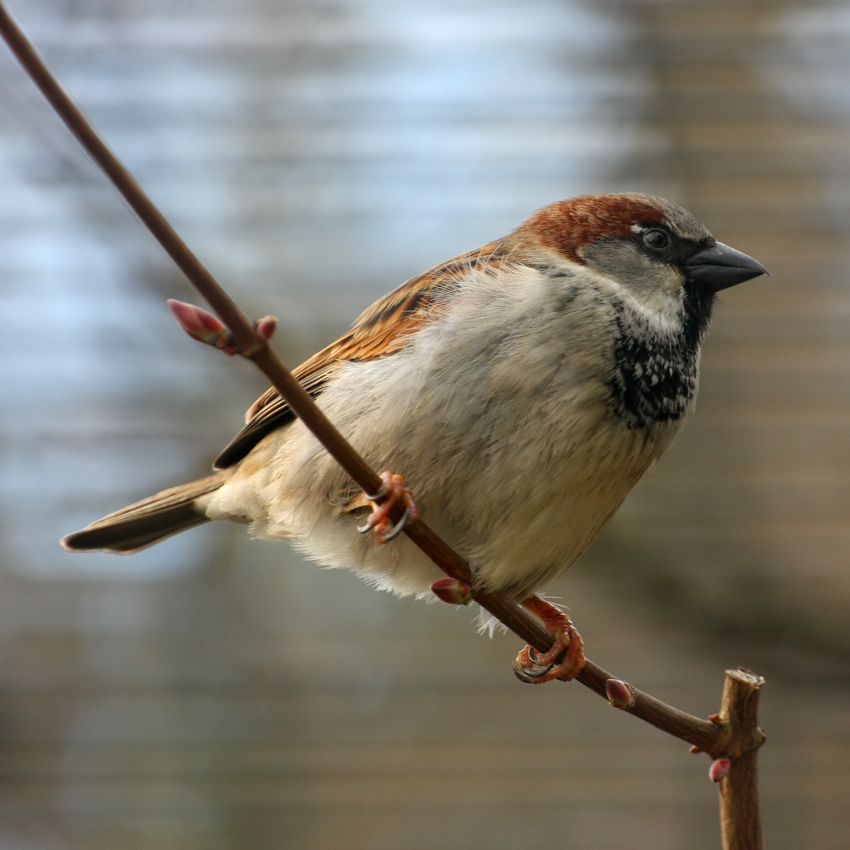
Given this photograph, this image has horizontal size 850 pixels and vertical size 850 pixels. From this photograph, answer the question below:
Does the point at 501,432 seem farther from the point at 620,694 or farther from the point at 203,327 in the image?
the point at 203,327

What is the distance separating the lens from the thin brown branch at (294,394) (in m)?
0.78

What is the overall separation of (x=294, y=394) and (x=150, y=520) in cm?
153

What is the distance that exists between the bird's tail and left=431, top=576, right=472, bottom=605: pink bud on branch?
3.30 feet

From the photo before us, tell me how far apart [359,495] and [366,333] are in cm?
41

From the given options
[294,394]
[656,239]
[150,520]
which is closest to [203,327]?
[294,394]

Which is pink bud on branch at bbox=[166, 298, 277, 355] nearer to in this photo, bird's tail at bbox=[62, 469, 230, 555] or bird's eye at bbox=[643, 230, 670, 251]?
bird's eye at bbox=[643, 230, 670, 251]

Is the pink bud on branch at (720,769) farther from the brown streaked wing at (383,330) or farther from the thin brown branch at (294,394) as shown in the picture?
the brown streaked wing at (383,330)

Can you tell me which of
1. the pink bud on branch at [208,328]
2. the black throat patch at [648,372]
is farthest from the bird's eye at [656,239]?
the pink bud on branch at [208,328]

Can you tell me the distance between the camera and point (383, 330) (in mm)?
1967

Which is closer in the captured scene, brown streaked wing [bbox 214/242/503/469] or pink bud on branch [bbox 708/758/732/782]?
pink bud on branch [bbox 708/758/732/782]

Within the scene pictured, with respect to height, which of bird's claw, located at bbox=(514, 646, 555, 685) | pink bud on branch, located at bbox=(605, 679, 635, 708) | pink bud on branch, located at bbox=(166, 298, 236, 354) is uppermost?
pink bud on branch, located at bbox=(166, 298, 236, 354)

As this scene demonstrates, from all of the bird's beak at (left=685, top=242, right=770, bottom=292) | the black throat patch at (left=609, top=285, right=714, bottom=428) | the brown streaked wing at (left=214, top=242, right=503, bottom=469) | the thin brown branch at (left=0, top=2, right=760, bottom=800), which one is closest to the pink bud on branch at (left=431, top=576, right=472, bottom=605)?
the thin brown branch at (left=0, top=2, right=760, bottom=800)

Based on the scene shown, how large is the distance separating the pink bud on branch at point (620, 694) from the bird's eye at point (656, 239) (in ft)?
3.33

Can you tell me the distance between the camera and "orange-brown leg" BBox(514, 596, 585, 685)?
188cm
